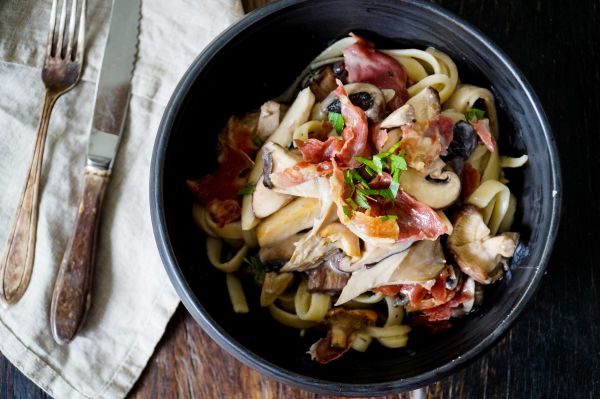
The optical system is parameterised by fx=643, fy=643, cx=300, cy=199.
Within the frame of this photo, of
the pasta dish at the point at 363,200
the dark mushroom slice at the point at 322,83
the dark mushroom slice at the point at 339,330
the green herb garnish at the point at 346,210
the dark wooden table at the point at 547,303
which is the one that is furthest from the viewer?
the dark wooden table at the point at 547,303

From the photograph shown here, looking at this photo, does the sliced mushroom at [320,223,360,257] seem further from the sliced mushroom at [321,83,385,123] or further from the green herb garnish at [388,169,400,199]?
the sliced mushroom at [321,83,385,123]

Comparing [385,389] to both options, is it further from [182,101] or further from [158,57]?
[158,57]

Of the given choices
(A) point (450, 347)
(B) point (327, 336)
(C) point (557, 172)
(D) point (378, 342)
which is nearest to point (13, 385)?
(B) point (327, 336)

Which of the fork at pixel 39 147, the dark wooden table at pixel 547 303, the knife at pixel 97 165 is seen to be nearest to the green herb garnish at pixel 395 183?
the dark wooden table at pixel 547 303

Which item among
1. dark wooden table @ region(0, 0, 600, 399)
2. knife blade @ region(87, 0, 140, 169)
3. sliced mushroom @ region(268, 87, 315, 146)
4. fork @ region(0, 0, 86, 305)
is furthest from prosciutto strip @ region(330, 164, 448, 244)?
fork @ region(0, 0, 86, 305)

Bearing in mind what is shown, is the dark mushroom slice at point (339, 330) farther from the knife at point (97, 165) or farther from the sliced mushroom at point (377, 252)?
the knife at point (97, 165)

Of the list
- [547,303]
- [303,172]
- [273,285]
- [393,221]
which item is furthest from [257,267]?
[547,303]
